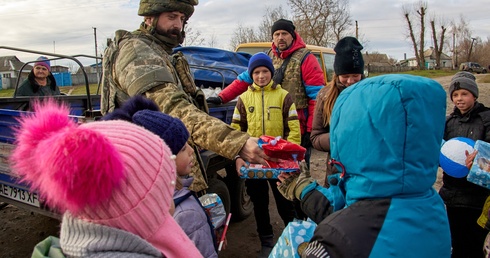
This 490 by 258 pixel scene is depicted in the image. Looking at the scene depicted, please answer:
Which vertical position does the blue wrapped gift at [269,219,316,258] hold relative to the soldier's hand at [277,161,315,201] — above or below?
below

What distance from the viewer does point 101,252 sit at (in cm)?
104

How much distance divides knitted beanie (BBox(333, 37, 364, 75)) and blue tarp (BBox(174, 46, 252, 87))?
7.92 feet

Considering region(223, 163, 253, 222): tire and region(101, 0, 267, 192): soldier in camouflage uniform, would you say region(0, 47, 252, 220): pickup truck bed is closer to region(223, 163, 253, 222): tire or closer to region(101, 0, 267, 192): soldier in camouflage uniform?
region(223, 163, 253, 222): tire

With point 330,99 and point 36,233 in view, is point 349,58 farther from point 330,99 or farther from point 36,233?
point 36,233

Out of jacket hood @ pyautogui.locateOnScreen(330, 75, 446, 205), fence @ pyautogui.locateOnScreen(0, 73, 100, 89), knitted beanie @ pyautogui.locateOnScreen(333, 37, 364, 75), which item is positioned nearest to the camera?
jacket hood @ pyautogui.locateOnScreen(330, 75, 446, 205)

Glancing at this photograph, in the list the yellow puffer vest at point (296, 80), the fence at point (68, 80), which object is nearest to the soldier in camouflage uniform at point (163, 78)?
the yellow puffer vest at point (296, 80)

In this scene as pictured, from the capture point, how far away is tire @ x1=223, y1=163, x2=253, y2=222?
4645 millimetres

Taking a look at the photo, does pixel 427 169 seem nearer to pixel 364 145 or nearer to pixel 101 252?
pixel 364 145

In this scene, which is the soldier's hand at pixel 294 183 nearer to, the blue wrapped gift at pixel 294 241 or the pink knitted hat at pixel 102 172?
the blue wrapped gift at pixel 294 241

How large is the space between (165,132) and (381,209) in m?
0.95

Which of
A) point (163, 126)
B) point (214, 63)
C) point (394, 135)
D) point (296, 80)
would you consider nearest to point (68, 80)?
point (214, 63)

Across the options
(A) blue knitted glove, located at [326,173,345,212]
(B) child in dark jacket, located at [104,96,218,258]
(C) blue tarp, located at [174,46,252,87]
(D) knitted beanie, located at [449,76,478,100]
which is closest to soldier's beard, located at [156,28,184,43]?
(B) child in dark jacket, located at [104,96,218,258]

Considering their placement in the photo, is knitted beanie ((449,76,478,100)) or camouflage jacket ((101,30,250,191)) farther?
knitted beanie ((449,76,478,100))

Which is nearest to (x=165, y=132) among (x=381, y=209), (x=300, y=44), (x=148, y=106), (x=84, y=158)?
(x=148, y=106)
